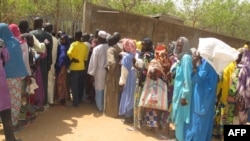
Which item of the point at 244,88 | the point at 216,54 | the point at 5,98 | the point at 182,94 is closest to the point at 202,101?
the point at 182,94

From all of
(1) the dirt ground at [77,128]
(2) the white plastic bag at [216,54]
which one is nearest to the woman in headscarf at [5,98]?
(1) the dirt ground at [77,128]

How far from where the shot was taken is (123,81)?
20.3 feet

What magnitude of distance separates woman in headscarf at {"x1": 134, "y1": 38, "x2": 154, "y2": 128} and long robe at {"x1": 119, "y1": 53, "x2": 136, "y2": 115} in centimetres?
33

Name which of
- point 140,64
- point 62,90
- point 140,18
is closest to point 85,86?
point 62,90

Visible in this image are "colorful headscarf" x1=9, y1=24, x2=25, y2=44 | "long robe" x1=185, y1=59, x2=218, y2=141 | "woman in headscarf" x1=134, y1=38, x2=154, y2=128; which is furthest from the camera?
"woman in headscarf" x1=134, y1=38, x2=154, y2=128

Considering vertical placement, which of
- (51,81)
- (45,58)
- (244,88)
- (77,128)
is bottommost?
(77,128)

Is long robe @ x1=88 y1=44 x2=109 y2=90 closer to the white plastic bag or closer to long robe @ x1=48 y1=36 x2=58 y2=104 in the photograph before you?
long robe @ x1=48 y1=36 x2=58 y2=104

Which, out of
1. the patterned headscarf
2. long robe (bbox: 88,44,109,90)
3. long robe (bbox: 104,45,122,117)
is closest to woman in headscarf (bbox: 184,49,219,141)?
the patterned headscarf

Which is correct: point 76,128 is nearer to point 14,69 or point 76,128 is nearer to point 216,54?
point 14,69

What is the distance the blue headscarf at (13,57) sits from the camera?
481 centimetres

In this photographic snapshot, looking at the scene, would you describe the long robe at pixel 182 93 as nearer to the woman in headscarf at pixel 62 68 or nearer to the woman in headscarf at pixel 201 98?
the woman in headscarf at pixel 201 98

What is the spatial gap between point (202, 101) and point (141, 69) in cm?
129

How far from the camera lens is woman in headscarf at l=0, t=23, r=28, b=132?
190 inches

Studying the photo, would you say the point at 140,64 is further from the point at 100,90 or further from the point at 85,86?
the point at 85,86
